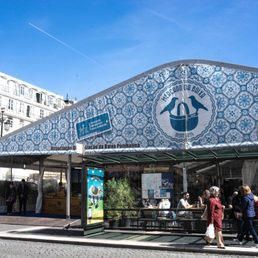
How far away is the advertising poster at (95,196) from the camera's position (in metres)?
14.6

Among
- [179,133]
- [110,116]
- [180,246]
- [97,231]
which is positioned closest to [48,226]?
[97,231]

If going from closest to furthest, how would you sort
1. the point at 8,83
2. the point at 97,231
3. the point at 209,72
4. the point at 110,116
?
the point at 97,231 → the point at 209,72 → the point at 110,116 → the point at 8,83

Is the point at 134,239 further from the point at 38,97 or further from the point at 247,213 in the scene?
the point at 38,97

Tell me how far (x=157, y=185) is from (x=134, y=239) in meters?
6.31

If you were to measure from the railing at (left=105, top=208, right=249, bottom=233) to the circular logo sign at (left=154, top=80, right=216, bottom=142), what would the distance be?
3379 mm

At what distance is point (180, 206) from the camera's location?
50.9ft

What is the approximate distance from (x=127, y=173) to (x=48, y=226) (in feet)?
15.2

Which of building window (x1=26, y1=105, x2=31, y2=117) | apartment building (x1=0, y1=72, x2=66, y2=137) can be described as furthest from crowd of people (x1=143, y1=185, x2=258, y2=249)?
building window (x1=26, y1=105, x2=31, y2=117)

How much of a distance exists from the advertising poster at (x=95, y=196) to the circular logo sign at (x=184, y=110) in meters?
3.80

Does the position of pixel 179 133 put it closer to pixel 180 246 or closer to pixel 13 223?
pixel 180 246

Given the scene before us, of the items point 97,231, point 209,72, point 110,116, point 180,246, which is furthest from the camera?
point 110,116

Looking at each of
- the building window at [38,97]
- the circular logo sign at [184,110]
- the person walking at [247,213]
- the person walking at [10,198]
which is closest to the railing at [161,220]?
the person walking at [247,213]

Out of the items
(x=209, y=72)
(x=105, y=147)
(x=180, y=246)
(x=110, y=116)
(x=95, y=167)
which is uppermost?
(x=209, y=72)

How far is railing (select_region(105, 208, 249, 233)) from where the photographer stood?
47.7 feet
